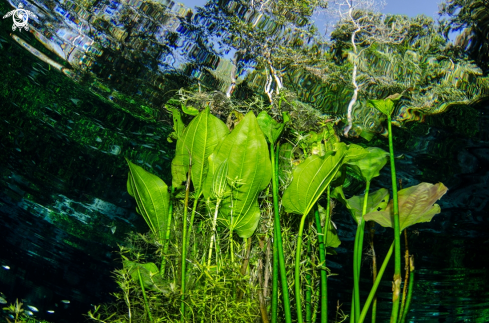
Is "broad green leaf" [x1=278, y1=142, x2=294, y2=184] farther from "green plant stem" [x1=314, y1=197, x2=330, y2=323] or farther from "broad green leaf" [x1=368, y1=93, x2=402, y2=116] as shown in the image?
"broad green leaf" [x1=368, y1=93, x2=402, y2=116]

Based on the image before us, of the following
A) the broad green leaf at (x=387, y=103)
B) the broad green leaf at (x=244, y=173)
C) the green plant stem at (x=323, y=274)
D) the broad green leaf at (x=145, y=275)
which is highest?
the broad green leaf at (x=387, y=103)

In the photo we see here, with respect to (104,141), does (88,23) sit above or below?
above

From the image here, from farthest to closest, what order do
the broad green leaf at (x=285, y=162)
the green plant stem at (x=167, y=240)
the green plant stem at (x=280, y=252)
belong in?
the broad green leaf at (x=285, y=162) → the green plant stem at (x=167, y=240) → the green plant stem at (x=280, y=252)

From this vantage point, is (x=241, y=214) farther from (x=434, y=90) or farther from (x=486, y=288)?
(x=486, y=288)

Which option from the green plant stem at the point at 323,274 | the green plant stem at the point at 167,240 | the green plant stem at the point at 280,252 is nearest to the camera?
the green plant stem at the point at 280,252

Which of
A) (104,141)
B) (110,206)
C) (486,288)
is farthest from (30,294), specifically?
(486,288)

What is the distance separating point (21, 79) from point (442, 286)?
36.5 ft

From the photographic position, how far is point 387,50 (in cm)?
385

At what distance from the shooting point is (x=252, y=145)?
1.50 m

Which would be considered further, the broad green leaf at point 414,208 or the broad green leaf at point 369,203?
the broad green leaf at point 369,203

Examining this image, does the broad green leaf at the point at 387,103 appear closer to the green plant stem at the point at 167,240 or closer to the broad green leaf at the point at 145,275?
the green plant stem at the point at 167,240

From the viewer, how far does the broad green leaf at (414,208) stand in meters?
1.62

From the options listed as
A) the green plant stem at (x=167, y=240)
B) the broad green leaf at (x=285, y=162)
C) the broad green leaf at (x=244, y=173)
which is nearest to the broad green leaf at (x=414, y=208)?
the broad green leaf at (x=285, y=162)

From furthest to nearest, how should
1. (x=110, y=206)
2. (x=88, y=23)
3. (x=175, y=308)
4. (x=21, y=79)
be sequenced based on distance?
(x=110, y=206) → (x=21, y=79) → (x=88, y=23) → (x=175, y=308)
